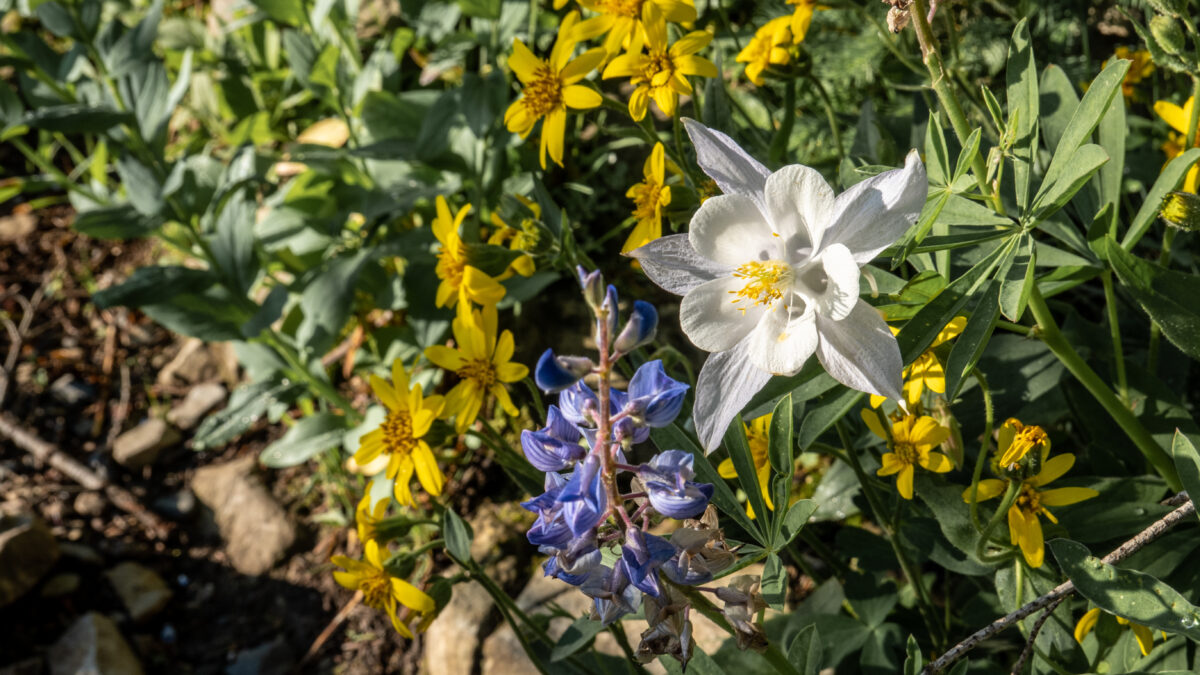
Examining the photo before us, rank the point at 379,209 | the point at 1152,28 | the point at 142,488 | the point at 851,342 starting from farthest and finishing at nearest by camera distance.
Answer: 1. the point at 142,488
2. the point at 379,209
3. the point at 1152,28
4. the point at 851,342

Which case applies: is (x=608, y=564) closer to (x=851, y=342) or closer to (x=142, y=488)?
(x=851, y=342)

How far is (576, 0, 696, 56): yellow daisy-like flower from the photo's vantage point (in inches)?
63.9

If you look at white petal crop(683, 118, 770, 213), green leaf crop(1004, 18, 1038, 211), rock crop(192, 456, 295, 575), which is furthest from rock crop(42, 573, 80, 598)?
green leaf crop(1004, 18, 1038, 211)

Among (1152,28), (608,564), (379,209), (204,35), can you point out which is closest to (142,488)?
(379,209)

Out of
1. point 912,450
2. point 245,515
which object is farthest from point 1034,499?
point 245,515

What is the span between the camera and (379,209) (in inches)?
95.3

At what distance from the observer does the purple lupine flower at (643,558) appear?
98cm

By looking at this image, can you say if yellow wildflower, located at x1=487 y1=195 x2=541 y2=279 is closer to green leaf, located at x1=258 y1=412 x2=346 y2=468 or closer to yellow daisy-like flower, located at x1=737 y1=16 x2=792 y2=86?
yellow daisy-like flower, located at x1=737 y1=16 x2=792 y2=86

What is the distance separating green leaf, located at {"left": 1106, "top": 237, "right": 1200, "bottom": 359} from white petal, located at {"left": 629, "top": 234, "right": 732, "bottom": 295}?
610 mm

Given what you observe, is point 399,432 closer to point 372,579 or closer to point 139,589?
point 372,579

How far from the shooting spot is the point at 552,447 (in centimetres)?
104

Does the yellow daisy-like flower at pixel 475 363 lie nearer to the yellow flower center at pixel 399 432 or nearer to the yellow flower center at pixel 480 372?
the yellow flower center at pixel 480 372

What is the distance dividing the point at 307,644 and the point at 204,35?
2.25 meters

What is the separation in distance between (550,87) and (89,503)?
216cm
